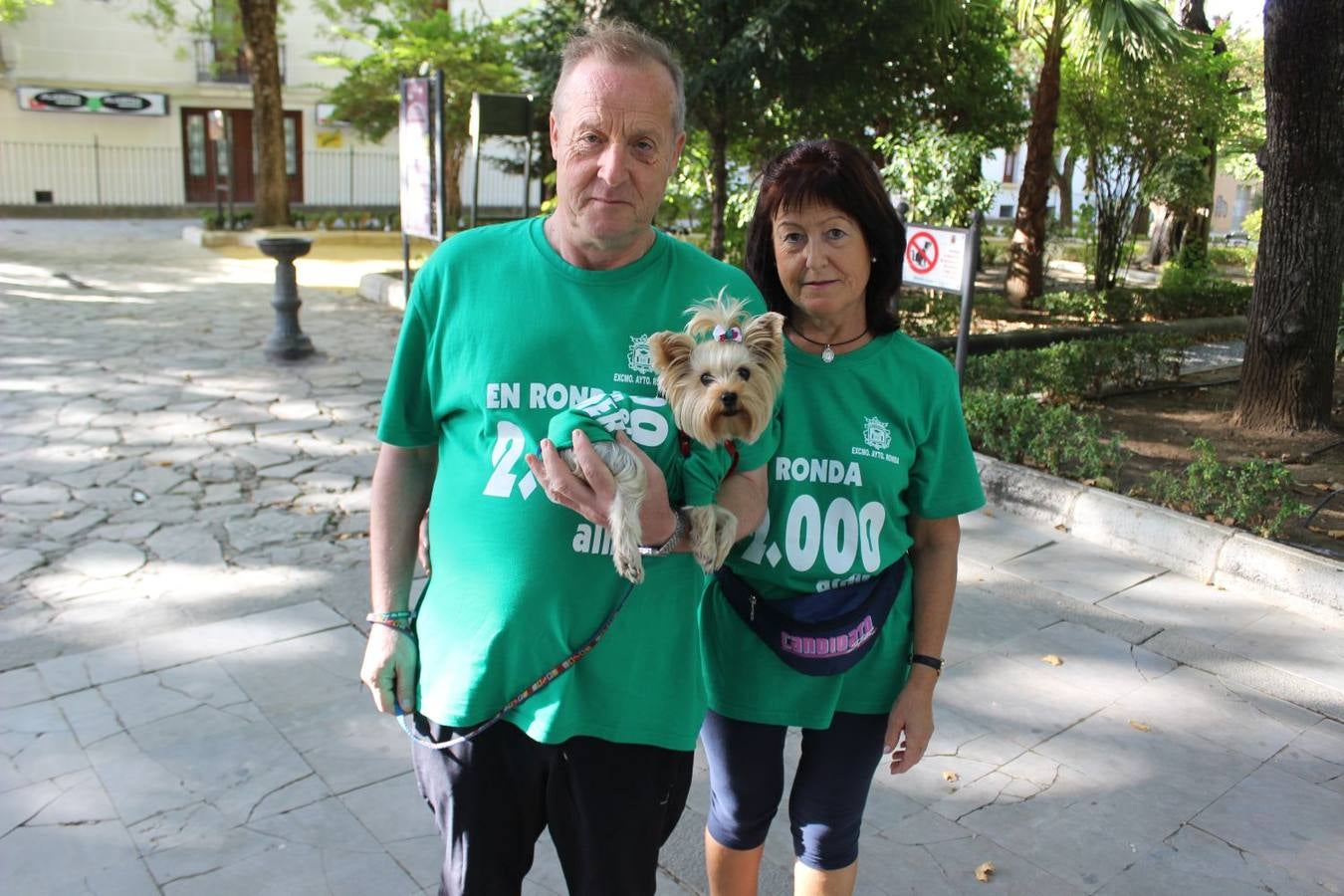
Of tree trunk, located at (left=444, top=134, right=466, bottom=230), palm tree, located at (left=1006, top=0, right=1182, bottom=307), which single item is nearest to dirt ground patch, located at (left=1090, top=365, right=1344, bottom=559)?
palm tree, located at (left=1006, top=0, right=1182, bottom=307)

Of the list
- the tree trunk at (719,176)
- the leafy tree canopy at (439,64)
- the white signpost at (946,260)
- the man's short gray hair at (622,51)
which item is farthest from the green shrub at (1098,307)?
the man's short gray hair at (622,51)

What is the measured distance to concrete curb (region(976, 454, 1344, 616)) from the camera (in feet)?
16.8

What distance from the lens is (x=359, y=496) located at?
21.0ft

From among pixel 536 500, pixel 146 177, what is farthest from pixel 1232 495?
pixel 146 177

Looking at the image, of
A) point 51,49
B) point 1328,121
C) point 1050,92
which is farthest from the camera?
point 51,49

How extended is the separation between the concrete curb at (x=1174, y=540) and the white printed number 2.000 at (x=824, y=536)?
12.9ft

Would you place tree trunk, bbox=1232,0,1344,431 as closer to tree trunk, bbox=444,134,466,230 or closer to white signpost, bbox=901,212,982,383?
white signpost, bbox=901,212,982,383

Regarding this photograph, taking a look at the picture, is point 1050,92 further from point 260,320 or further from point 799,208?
point 799,208

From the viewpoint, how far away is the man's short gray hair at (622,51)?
1.85 metres

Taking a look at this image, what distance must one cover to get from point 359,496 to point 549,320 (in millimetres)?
4868

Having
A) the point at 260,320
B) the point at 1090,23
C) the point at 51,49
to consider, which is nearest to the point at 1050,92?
the point at 1090,23

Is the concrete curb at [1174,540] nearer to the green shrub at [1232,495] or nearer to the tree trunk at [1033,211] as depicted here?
the green shrub at [1232,495]

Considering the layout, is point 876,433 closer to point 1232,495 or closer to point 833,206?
point 833,206

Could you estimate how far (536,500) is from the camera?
1.84 m
